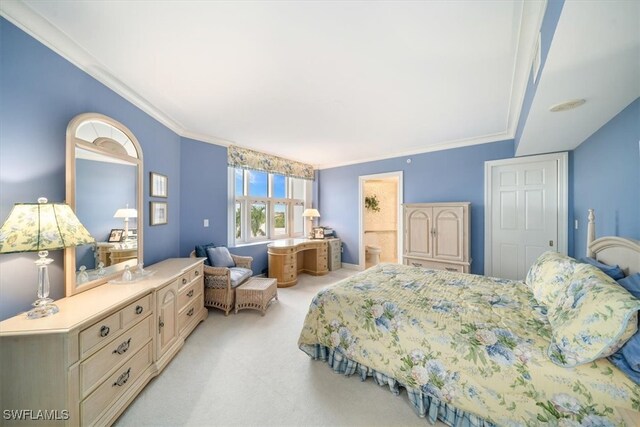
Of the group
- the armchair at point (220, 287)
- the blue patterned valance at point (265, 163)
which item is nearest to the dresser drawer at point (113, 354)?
the armchair at point (220, 287)

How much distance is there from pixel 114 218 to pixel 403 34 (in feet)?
8.89

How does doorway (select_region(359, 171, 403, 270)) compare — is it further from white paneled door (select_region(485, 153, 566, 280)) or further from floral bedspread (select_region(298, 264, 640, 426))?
floral bedspread (select_region(298, 264, 640, 426))

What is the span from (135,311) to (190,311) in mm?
930

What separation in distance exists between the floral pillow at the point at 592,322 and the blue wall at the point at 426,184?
2625 mm

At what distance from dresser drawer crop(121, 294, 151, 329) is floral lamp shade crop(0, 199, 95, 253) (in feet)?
1.78

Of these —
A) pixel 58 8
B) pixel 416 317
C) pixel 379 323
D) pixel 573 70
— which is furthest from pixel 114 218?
pixel 573 70

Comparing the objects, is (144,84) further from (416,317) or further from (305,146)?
(416,317)

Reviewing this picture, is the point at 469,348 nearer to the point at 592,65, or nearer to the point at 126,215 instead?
the point at 592,65

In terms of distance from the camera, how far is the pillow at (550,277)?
62.4 inches

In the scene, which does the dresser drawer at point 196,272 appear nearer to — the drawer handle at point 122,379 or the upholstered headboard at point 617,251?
the drawer handle at point 122,379

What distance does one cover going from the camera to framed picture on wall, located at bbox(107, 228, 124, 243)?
200cm

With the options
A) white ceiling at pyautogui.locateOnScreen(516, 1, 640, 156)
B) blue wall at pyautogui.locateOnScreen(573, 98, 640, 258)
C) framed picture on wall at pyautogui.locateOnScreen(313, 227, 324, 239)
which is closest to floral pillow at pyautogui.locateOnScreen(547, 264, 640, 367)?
blue wall at pyautogui.locateOnScreen(573, 98, 640, 258)

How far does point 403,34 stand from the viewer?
1.55 meters

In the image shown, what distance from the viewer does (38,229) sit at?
1251 mm
